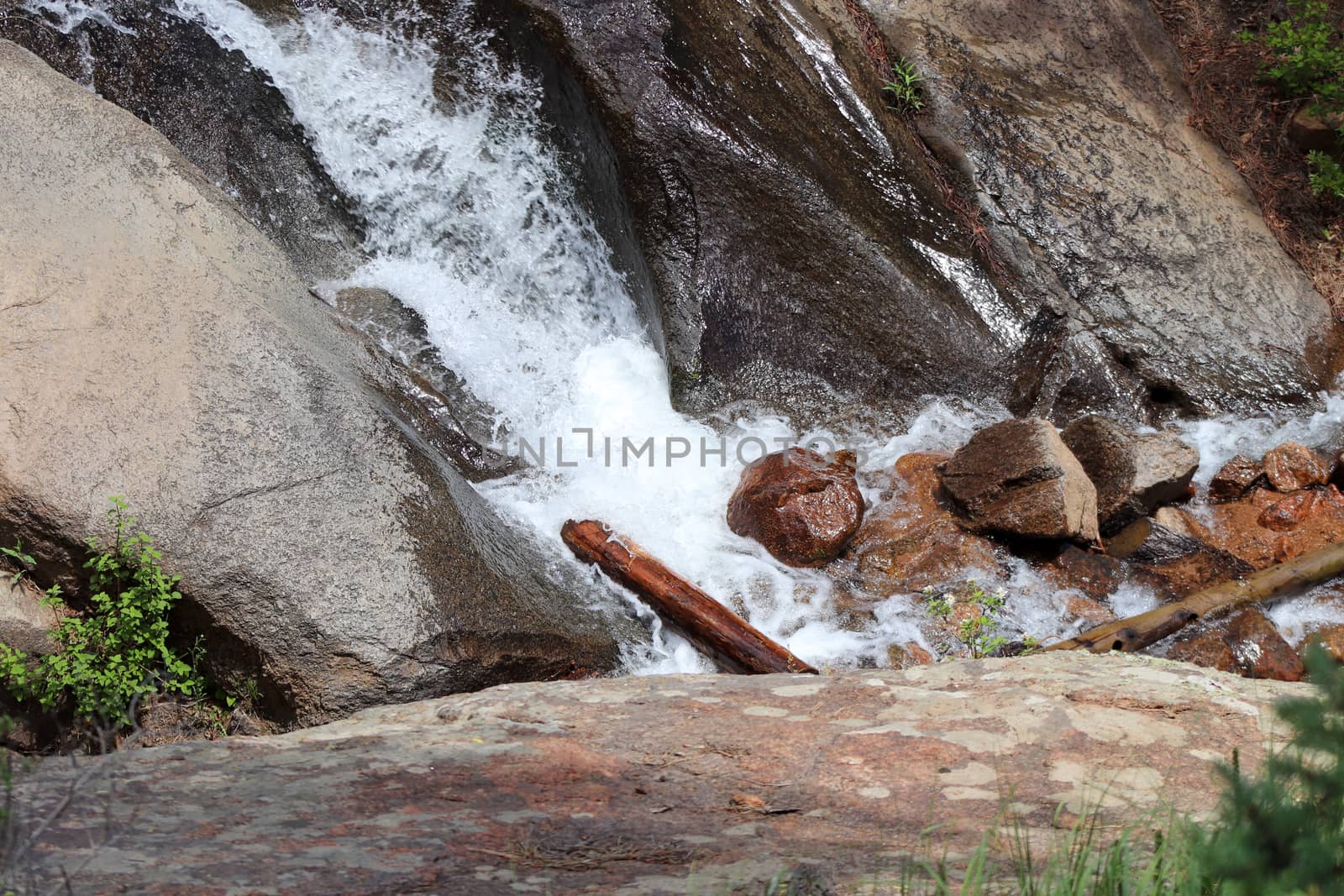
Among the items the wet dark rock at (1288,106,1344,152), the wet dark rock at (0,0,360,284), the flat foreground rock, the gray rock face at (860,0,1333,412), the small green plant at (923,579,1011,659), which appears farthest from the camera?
the wet dark rock at (1288,106,1344,152)

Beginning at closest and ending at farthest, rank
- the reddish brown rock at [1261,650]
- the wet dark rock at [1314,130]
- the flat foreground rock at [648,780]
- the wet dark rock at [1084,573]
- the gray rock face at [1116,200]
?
the flat foreground rock at [648,780] → the reddish brown rock at [1261,650] → the wet dark rock at [1084,573] → the gray rock face at [1116,200] → the wet dark rock at [1314,130]

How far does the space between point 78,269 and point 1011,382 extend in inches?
195

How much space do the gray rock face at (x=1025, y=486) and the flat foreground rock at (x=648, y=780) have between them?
2142 mm

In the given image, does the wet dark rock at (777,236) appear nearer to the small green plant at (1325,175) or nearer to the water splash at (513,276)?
the water splash at (513,276)

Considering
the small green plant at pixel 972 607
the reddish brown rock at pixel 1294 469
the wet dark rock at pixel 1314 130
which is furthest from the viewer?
the wet dark rock at pixel 1314 130

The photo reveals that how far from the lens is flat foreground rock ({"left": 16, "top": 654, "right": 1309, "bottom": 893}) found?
1.86m

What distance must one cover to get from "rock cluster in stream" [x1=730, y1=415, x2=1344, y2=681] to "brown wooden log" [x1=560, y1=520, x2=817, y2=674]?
626mm

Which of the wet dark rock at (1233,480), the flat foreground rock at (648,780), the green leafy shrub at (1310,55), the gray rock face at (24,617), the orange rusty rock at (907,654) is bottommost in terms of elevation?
the orange rusty rock at (907,654)

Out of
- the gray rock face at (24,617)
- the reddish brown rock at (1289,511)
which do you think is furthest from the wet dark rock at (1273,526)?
the gray rock face at (24,617)

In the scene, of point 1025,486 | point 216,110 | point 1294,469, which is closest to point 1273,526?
point 1294,469

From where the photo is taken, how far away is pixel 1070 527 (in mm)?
5156

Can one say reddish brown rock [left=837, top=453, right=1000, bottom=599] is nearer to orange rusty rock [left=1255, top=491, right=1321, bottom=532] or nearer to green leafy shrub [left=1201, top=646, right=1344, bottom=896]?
orange rusty rock [left=1255, top=491, right=1321, bottom=532]

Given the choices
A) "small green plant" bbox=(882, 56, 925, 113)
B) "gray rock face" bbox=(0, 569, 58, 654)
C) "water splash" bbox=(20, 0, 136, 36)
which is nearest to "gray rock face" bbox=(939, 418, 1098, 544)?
"small green plant" bbox=(882, 56, 925, 113)

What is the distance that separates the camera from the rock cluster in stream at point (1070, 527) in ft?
16.2
